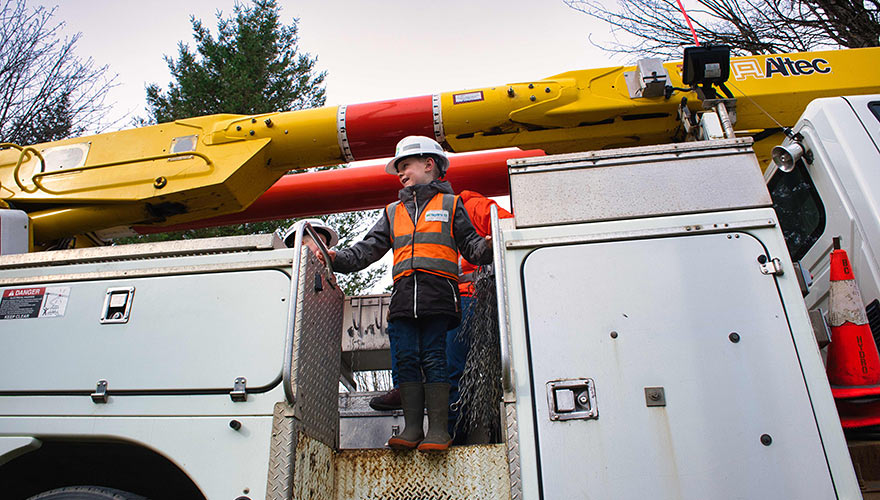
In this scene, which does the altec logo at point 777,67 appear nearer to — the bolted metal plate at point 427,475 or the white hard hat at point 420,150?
the white hard hat at point 420,150

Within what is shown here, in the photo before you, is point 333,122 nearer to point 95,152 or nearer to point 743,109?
point 95,152

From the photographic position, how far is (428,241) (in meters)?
3.14

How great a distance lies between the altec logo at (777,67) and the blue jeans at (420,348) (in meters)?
2.82

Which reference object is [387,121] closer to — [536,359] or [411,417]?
[411,417]

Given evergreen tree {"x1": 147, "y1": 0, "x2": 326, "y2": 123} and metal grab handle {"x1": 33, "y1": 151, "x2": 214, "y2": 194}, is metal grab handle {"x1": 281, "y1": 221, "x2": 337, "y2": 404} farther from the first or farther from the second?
evergreen tree {"x1": 147, "y1": 0, "x2": 326, "y2": 123}

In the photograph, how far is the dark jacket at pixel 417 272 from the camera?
2984mm

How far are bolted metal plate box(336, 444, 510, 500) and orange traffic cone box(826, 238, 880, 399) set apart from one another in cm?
143

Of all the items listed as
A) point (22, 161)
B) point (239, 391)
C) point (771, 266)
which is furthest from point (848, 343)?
point (22, 161)

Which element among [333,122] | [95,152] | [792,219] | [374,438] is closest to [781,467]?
[792,219]

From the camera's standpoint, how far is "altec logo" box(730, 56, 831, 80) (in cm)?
417

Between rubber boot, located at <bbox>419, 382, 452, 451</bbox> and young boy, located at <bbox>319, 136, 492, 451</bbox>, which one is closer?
rubber boot, located at <bbox>419, 382, 452, 451</bbox>

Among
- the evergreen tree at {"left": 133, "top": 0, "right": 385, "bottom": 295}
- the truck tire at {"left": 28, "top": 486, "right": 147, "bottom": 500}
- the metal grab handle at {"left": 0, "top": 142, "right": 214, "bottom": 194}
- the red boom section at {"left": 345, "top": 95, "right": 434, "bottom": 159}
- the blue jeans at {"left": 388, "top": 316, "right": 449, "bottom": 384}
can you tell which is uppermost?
the evergreen tree at {"left": 133, "top": 0, "right": 385, "bottom": 295}

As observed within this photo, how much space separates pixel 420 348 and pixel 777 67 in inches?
125

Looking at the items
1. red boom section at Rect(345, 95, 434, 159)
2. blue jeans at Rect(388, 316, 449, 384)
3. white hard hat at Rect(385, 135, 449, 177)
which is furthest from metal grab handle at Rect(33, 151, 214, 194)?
blue jeans at Rect(388, 316, 449, 384)
